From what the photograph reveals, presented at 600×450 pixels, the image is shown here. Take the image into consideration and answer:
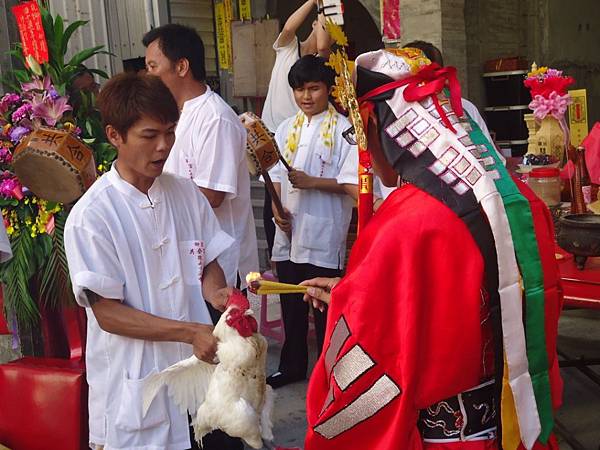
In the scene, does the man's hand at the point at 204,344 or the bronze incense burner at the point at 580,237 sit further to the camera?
the bronze incense burner at the point at 580,237

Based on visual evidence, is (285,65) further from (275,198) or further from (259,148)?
(259,148)

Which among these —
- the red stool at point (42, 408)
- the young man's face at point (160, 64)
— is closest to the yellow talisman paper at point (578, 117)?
the young man's face at point (160, 64)

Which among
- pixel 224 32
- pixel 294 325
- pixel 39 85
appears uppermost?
pixel 224 32

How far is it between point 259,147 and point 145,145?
1.77m

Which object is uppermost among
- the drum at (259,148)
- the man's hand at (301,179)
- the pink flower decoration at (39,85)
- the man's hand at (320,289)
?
the pink flower decoration at (39,85)

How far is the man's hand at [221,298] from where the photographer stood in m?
2.34

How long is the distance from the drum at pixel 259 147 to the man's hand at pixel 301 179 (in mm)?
128

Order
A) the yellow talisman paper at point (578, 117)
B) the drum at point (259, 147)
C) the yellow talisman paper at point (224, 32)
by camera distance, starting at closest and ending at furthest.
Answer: the drum at point (259, 147) < the yellow talisman paper at point (578, 117) < the yellow talisman paper at point (224, 32)

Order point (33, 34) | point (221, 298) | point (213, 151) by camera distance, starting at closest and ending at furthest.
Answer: point (221, 298) → point (213, 151) → point (33, 34)

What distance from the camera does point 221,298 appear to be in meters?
2.36

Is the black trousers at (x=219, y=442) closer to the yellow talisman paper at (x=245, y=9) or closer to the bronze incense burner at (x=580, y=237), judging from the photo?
the bronze incense burner at (x=580, y=237)

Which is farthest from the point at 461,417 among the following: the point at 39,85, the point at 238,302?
the point at 39,85

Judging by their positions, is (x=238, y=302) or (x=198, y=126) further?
(x=198, y=126)

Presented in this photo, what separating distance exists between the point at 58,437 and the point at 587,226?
239 cm
